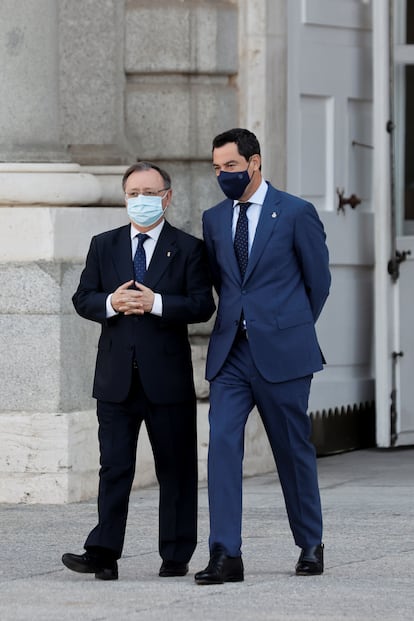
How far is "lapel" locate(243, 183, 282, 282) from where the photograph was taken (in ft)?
23.2

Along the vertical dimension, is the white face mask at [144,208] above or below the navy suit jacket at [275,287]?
above

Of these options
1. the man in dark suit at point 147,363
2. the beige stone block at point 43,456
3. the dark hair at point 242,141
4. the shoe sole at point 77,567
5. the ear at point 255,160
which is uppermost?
the dark hair at point 242,141

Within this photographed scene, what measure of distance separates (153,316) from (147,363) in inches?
6.4

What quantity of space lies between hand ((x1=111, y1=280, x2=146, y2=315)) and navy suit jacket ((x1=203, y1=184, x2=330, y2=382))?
1.04ft

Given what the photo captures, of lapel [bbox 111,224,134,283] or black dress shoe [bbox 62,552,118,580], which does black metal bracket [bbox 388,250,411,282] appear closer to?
lapel [bbox 111,224,134,283]

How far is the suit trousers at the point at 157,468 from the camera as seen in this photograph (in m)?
7.12

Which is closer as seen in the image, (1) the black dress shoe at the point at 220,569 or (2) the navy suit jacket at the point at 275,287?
(1) the black dress shoe at the point at 220,569

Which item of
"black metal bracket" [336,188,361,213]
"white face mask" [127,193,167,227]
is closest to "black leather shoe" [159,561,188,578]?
"white face mask" [127,193,167,227]

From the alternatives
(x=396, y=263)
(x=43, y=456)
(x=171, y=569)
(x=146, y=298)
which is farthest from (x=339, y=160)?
(x=171, y=569)

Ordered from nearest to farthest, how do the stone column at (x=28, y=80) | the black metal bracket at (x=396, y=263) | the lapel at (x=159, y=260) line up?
1. the lapel at (x=159, y=260)
2. the stone column at (x=28, y=80)
3. the black metal bracket at (x=396, y=263)

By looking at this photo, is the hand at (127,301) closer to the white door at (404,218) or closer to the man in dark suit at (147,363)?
the man in dark suit at (147,363)

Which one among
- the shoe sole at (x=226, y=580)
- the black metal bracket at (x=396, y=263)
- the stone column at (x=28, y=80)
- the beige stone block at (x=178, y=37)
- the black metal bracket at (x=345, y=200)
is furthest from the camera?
the black metal bracket at (x=396, y=263)

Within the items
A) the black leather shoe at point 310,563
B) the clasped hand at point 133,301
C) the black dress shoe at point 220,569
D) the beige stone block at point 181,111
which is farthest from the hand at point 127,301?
the beige stone block at point 181,111

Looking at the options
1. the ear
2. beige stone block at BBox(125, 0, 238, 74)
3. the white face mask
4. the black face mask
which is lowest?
the white face mask
